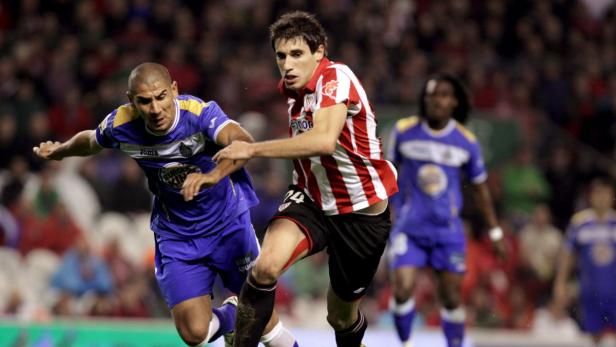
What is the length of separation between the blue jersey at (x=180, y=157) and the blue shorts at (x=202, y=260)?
64mm

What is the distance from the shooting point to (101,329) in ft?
31.5

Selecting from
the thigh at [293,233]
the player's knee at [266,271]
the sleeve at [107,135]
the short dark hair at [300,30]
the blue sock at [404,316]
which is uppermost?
the short dark hair at [300,30]

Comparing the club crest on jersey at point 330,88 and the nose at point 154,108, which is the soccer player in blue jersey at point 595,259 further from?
the nose at point 154,108

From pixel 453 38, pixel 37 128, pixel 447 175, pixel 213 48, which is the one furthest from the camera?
pixel 453 38

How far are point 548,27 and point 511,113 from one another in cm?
299

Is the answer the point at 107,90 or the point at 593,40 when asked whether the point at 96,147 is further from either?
the point at 593,40

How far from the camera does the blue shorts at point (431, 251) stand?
28.3 ft

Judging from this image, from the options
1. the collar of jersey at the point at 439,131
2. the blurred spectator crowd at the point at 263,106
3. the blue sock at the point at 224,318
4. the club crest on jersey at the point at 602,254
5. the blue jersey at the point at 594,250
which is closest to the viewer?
the blue sock at the point at 224,318

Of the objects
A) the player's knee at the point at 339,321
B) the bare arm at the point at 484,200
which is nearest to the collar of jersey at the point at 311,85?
the player's knee at the point at 339,321

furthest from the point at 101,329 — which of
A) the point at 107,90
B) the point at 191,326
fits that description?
the point at 107,90

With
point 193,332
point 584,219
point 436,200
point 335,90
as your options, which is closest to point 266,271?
point 193,332

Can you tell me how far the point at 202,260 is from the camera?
6586 mm

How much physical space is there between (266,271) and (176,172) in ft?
3.24

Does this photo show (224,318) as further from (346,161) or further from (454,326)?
(454,326)
